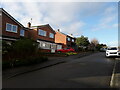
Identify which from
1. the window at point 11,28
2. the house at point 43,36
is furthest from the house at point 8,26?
the house at point 43,36

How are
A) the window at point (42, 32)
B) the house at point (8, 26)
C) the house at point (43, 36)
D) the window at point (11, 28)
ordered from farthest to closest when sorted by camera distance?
1. the window at point (42, 32)
2. the house at point (43, 36)
3. the window at point (11, 28)
4. the house at point (8, 26)

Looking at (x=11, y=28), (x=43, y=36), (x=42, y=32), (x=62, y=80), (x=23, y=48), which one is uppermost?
(x=42, y=32)

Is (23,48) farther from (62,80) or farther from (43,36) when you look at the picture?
(43,36)

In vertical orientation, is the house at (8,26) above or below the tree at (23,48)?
above

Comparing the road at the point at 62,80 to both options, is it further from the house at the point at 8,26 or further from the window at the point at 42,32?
the window at the point at 42,32

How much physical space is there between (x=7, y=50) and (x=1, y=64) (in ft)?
7.10

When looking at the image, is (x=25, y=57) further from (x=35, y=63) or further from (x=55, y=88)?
(x=55, y=88)

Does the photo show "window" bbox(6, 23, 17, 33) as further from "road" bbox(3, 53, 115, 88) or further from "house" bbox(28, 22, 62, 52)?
"road" bbox(3, 53, 115, 88)

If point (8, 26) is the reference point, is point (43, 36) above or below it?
below

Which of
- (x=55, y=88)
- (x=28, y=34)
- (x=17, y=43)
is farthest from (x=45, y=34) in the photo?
(x=55, y=88)

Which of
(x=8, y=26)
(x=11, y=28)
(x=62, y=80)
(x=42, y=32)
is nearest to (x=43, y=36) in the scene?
(x=42, y=32)

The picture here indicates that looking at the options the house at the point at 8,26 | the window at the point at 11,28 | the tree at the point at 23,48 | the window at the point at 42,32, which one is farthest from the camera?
the window at the point at 42,32

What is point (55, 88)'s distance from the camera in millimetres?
4492

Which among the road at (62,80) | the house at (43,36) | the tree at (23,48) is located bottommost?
the road at (62,80)
